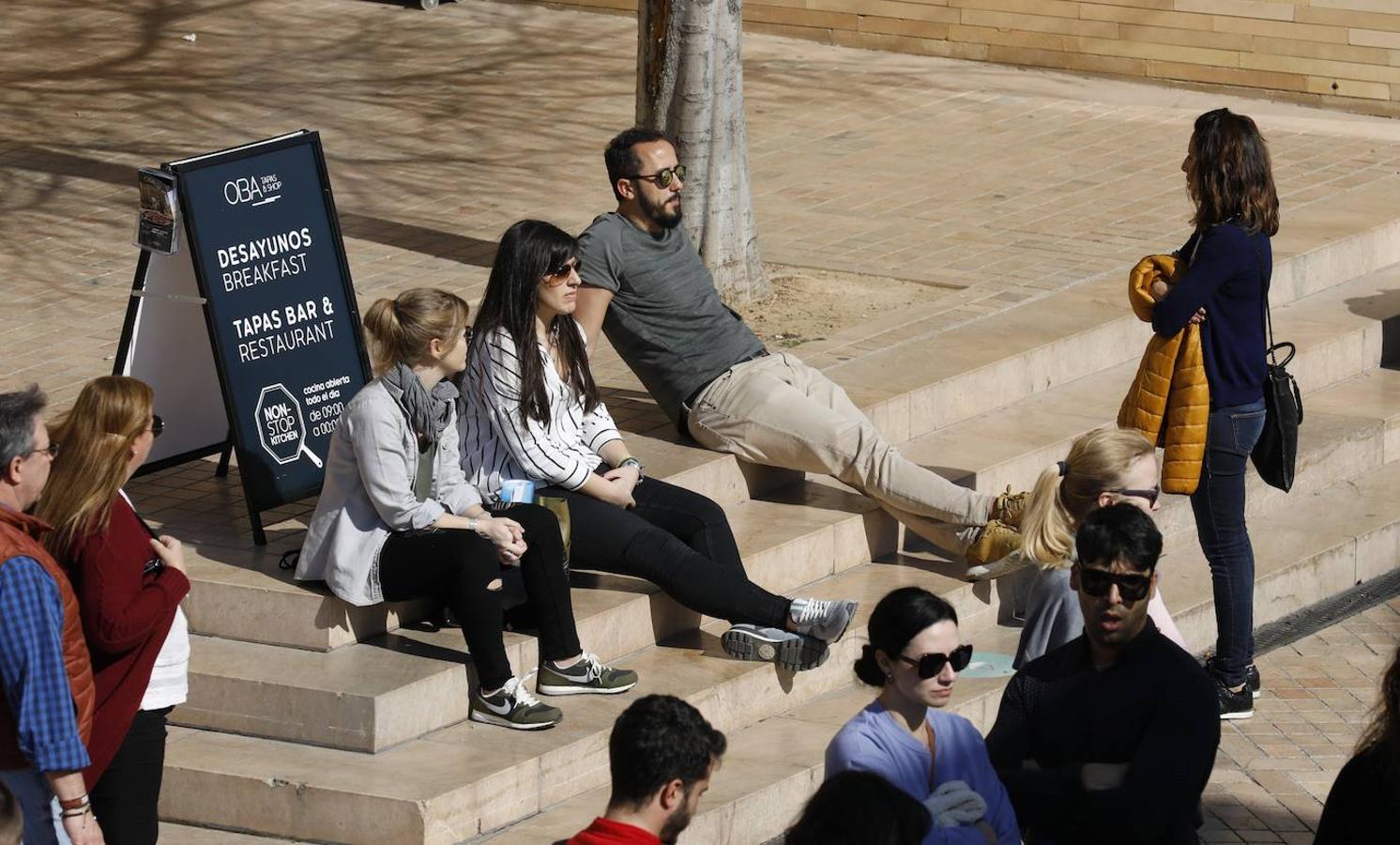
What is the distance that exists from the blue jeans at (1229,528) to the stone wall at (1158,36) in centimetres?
755

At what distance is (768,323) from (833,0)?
254 inches

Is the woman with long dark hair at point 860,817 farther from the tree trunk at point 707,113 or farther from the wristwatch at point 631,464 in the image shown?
the tree trunk at point 707,113

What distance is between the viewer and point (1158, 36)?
1466 cm

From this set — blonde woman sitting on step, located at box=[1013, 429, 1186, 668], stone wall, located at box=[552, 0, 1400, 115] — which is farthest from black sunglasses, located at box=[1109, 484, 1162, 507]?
stone wall, located at box=[552, 0, 1400, 115]

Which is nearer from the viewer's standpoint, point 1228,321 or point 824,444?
point 1228,321

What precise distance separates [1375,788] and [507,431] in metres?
3.50

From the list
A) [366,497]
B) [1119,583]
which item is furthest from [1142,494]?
[366,497]

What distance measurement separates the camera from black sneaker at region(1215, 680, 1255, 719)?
7.49m

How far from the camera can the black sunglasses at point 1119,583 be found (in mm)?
5027

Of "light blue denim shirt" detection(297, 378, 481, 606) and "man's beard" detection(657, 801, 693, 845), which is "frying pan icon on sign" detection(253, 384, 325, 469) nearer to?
"light blue denim shirt" detection(297, 378, 481, 606)

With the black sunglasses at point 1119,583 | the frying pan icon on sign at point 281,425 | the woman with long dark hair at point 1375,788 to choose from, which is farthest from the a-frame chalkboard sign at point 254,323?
the woman with long dark hair at point 1375,788

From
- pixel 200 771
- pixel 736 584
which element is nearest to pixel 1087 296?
→ pixel 736 584

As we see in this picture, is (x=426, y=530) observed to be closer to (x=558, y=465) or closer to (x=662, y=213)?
(x=558, y=465)

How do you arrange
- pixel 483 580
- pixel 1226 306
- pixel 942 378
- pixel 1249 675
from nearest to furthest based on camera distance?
pixel 483 580 → pixel 1226 306 → pixel 1249 675 → pixel 942 378
